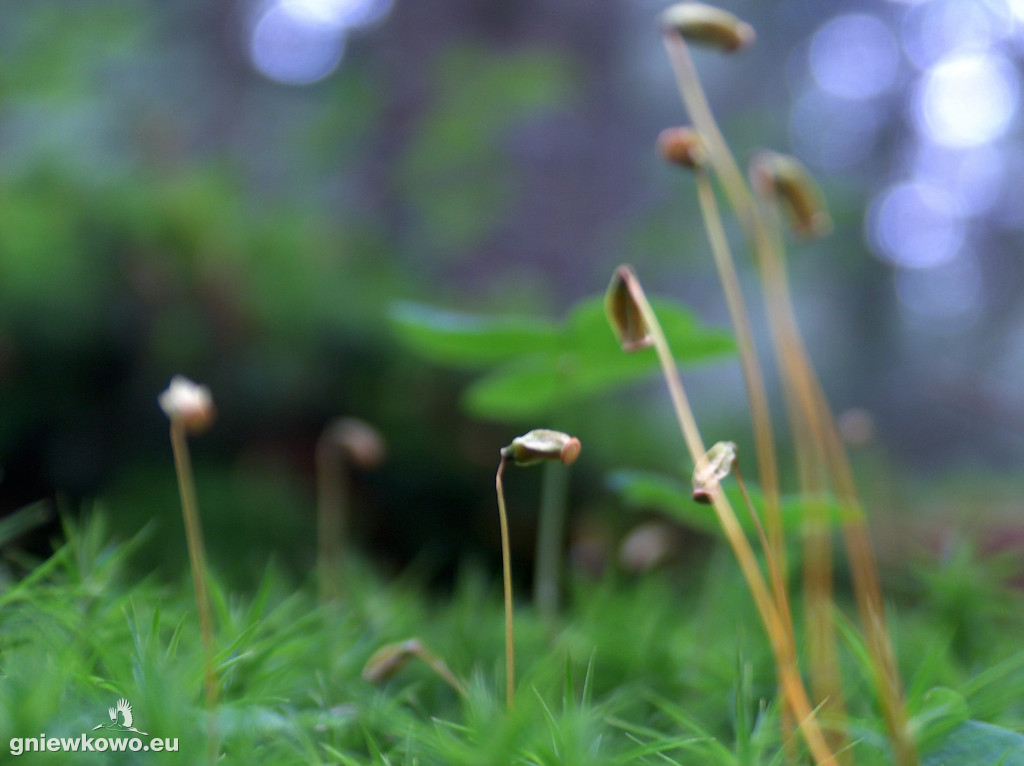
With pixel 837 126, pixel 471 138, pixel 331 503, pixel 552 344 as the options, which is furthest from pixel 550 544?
pixel 837 126

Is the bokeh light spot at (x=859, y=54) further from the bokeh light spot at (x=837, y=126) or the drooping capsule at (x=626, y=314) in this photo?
the drooping capsule at (x=626, y=314)

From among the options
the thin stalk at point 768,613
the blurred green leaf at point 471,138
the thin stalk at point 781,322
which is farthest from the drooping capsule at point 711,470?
the blurred green leaf at point 471,138

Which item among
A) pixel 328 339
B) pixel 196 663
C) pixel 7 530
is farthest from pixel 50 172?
pixel 196 663

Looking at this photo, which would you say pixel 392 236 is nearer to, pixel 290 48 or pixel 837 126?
pixel 290 48

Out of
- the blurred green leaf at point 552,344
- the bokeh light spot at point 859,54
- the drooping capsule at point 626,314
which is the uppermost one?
Answer: the bokeh light spot at point 859,54

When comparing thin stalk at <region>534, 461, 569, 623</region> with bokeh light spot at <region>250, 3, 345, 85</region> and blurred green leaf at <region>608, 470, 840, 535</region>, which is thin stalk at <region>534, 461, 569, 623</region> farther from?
bokeh light spot at <region>250, 3, 345, 85</region>

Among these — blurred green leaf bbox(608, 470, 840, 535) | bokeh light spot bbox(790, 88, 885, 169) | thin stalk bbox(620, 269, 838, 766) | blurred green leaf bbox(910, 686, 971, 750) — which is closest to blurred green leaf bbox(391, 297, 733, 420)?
blurred green leaf bbox(608, 470, 840, 535)

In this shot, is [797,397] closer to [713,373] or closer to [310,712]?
→ [310,712]
